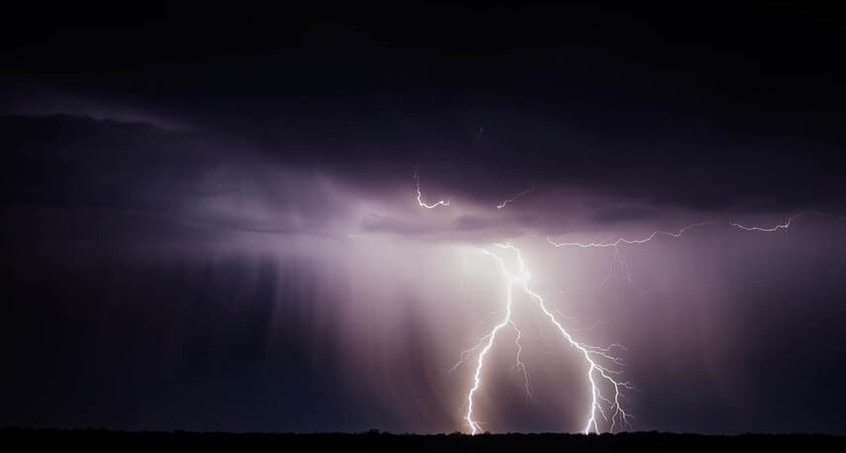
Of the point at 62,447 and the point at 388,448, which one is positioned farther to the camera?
the point at 388,448

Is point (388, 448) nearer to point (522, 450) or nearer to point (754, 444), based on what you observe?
point (522, 450)

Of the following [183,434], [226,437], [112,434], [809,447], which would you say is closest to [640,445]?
[809,447]

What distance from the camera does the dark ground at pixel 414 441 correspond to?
9.39 metres

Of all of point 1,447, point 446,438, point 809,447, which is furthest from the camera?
point 446,438

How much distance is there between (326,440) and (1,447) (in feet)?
13.8

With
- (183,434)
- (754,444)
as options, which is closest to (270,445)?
(183,434)

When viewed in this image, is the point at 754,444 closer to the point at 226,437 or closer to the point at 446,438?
the point at 446,438

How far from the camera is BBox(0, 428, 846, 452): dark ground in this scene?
30.8ft

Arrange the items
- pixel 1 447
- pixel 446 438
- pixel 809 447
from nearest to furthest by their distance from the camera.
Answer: pixel 1 447
pixel 809 447
pixel 446 438

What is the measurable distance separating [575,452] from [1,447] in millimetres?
7510

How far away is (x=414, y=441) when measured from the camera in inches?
392

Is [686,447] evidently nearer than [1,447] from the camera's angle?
No

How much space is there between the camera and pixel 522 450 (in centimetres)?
934

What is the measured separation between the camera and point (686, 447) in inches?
381
